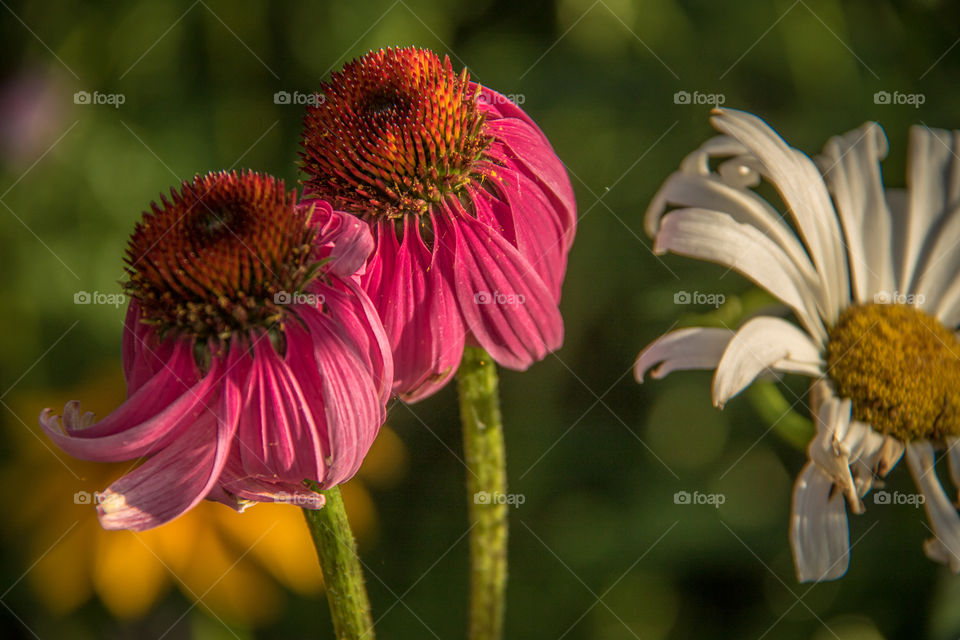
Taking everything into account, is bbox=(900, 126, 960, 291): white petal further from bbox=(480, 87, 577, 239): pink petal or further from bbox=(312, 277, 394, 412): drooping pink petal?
bbox=(312, 277, 394, 412): drooping pink petal

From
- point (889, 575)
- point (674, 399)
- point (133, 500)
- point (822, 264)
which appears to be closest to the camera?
point (133, 500)

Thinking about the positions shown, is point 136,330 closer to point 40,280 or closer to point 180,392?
point 180,392

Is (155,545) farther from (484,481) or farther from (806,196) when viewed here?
(806,196)

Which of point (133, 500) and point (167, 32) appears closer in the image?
point (133, 500)

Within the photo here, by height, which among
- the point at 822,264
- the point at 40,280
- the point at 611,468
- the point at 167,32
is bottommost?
the point at 611,468

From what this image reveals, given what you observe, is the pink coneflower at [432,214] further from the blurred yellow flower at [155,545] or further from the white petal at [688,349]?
the blurred yellow flower at [155,545]

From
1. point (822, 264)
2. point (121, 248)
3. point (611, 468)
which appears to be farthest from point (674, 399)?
point (121, 248)

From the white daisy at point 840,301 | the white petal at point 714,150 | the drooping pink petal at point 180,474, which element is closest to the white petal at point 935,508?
the white daisy at point 840,301
